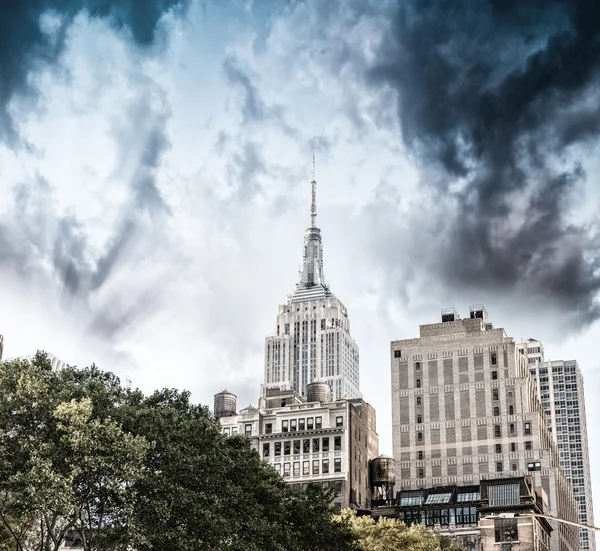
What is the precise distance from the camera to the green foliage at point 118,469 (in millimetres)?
72125

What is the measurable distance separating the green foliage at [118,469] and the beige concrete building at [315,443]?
87790 millimetres

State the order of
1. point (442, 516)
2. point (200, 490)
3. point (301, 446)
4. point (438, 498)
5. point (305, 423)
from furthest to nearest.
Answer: point (305, 423) → point (301, 446) → point (438, 498) → point (442, 516) → point (200, 490)

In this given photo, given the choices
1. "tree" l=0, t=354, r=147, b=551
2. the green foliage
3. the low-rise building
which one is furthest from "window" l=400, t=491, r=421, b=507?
"tree" l=0, t=354, r=147, b=551

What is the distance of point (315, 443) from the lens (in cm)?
17538

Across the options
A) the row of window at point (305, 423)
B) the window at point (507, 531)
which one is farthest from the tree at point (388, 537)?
the row of window at point (305, 423)

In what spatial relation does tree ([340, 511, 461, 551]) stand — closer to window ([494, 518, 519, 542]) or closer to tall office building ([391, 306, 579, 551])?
window ([494, 518, 519, 542])

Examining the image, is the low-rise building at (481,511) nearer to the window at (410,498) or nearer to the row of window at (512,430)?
the window at (410,498)

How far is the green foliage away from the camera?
237ft

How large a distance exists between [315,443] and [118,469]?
343 ft

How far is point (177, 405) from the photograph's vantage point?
86.3 metres

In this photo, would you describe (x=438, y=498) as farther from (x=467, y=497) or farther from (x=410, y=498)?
(x=410, y=498)

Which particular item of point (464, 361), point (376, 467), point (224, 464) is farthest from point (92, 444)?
point (464, 361)

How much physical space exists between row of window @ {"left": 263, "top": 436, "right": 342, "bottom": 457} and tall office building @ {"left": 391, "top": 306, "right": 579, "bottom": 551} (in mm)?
22281

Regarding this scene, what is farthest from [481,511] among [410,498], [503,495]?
[410,498]
